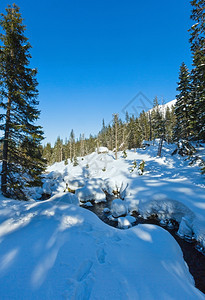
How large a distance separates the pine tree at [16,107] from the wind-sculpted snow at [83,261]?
13.2 ft

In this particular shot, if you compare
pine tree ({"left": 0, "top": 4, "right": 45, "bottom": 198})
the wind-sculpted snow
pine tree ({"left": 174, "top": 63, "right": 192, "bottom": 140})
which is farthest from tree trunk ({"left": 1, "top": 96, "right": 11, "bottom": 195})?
pine tree ({"left": 174, "top": 63, "right": 192, "bottom": 140})

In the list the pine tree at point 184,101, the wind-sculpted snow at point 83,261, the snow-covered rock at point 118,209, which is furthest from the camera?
the pine tree at point 184,101

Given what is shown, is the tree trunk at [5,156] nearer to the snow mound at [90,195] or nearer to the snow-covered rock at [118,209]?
the snow mound at [90,195]

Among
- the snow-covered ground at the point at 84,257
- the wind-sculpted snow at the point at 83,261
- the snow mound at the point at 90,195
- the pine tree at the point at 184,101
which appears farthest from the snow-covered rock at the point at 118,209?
the pine tree at the point at 184,101

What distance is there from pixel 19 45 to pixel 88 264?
14.0 m

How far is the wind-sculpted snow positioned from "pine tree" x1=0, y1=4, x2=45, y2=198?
403 cm

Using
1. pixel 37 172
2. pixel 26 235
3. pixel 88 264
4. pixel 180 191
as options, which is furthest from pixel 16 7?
pixel 180 191

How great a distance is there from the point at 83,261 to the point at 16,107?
34.2 feet

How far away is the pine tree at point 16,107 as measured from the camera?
8773mm

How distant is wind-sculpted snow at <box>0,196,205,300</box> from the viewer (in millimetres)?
2770

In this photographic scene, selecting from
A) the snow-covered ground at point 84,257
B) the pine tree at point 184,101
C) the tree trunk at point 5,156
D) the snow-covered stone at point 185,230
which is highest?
the pine tree at point 184,101

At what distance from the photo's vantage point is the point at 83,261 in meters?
3.52

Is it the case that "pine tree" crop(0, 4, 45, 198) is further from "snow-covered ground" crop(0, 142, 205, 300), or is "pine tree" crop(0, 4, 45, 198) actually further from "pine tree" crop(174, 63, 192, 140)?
"pine tree" crop(174, 63, 192, 140)

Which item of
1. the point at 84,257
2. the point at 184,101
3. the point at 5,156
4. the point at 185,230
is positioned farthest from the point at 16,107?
the point at 184,101
